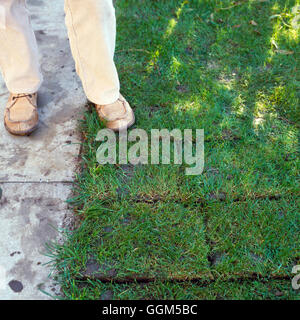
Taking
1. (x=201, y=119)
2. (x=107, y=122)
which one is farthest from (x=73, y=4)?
(x=201, y=119)

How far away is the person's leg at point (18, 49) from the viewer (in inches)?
79.8

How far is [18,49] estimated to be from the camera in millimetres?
2135

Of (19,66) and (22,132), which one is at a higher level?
(19,66)

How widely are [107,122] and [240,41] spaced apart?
4.62 ft

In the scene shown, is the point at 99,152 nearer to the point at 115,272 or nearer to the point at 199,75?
the point at 115,272

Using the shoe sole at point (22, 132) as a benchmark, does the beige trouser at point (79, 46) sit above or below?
above

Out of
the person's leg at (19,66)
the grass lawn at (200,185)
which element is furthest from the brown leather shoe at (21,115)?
the grass lawn at (200,185)

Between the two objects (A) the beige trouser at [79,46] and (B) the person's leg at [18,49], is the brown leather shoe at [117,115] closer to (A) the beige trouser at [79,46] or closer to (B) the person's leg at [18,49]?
(A) the beige trouser at [79,46]

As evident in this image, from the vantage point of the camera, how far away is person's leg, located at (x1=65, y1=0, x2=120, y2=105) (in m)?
1.88

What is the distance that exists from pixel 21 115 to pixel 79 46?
1.79 ft

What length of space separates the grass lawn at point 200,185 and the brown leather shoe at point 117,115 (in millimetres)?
74

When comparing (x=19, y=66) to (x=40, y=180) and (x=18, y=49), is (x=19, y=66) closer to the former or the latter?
(x=18, y=49)

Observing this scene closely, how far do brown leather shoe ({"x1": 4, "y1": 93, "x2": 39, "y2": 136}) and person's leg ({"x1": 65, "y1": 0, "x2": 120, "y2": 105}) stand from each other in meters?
0.36

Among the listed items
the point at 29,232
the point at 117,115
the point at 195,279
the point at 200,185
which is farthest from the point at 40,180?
the point at 195,279
